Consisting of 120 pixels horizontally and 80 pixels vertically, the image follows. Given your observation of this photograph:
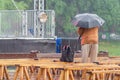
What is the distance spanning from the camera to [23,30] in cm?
2075

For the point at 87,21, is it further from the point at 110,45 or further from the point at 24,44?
the point at 110,45

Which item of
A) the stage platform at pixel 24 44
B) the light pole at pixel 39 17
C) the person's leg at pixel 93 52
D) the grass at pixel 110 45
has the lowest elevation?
the grass at pixel 110 45

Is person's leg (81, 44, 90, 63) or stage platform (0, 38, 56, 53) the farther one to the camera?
stage platform (0, 38, 56, 53)

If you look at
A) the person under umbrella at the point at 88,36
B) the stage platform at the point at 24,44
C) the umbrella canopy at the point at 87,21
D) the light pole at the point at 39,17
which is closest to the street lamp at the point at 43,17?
the light pole at the point at 39,17

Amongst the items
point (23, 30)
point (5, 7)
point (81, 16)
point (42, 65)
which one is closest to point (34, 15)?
point (23, 30)

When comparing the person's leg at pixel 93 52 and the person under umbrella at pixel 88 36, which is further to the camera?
the person's leg at pixel 93 52

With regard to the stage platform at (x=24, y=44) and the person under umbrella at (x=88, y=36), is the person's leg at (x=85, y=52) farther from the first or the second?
the stage platform at (x=24, y=44)

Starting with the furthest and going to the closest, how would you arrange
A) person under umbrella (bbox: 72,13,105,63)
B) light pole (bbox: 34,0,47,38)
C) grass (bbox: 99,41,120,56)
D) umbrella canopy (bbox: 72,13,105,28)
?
1. grass (bbox: 99,41,120,56)
2. light pole (bbox: 34,0,47,38)
3. person under umbrella (bbox: 72,13,105,63)
4. umbrella canopy (bbox: 72,13,105,28)

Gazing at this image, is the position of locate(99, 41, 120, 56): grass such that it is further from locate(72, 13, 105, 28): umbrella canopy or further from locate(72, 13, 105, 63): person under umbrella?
locate(72, 13, 105, 63): person under umbrella

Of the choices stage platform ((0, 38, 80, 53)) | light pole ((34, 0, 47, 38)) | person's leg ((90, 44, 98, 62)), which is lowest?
stage platform ((0, 38, 80, 53))

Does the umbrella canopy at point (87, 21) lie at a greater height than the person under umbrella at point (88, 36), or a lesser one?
greater

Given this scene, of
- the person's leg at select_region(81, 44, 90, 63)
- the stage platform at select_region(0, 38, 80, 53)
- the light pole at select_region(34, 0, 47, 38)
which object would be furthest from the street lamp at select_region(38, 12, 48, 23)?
the person's leg at select_region(81, 44, 90, 63)

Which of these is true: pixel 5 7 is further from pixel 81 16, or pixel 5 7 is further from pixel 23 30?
pixel 81 16

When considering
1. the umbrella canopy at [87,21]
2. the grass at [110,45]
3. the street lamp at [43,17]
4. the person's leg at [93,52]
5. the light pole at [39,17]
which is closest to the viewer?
the umbrella canopy at [87,21]
